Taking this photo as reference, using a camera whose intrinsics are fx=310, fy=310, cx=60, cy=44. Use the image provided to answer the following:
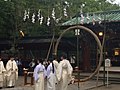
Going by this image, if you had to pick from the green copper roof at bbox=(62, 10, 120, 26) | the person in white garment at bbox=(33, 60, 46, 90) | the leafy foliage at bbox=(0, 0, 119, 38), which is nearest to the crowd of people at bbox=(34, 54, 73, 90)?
the person in white garment at bbox=(33, 60, 46, 90)

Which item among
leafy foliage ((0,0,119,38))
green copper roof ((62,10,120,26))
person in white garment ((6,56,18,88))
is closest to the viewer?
person in white garment ((6,56,18,88))

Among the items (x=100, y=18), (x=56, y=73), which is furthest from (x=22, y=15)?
(x=56, y=73)

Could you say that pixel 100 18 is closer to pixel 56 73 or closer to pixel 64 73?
pixel 64 73

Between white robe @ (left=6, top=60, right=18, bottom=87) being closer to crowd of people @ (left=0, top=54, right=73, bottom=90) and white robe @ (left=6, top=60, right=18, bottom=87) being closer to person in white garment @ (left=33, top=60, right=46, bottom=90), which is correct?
crowd of people @ (left=0, top=54, right=73, bottom=90)

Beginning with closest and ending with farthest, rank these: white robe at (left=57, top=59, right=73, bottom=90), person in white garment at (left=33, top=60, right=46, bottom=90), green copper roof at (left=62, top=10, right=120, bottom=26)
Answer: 1. white robe at (left=57, top=59, right=73, bottom=90)
2. person in white garment at (left=33, top=60, right=46, bottom=90)
3. green copper roof at (left=62, top=10, right=120, bottom=26)

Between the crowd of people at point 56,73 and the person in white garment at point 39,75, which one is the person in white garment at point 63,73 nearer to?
the crowd of people at point 56,73

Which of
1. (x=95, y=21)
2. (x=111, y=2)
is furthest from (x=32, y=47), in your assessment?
(x=111, y=2)

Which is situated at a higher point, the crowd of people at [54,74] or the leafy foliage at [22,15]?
the leafy foliage at [22,15]

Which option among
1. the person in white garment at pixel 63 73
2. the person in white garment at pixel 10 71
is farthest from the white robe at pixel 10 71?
the person in white garment at pixel 63 73

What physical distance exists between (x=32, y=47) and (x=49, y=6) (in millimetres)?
5283

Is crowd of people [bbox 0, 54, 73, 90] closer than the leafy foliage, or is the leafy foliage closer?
crowd of people [bbox 0, 54, 73, 90]

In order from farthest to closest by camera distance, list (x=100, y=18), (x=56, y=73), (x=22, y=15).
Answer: (x=22, y=15)
(x=100, y=18)
(x=56, y=73)

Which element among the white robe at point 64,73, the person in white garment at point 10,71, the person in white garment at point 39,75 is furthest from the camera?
the person in white garment at point 10,71

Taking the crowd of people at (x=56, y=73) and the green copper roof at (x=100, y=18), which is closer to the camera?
the crowd of people at (x=56, y=73)
